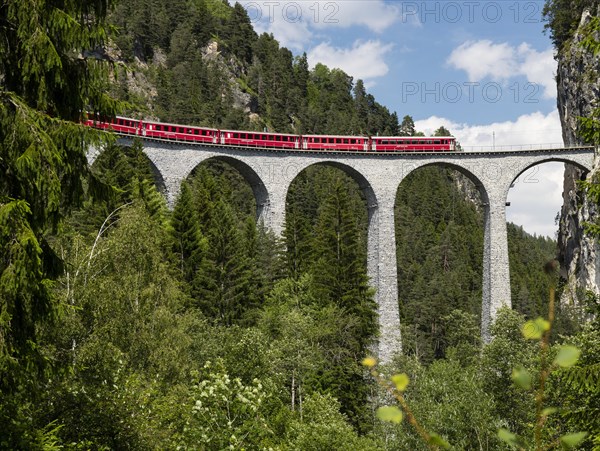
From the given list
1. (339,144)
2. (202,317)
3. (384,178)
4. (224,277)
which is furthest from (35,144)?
(384,178)

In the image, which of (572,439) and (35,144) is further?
(35,144)

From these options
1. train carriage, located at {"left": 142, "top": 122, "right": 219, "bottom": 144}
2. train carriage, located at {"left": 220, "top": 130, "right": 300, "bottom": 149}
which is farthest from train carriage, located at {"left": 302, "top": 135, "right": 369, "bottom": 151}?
train carriage, located at {"left": 142, "top": 122, "right": 219, "bottom": 144}

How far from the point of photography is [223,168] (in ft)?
314

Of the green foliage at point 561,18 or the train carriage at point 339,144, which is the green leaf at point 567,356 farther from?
the green foliage at point 561,18

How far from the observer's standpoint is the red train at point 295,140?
160 ft

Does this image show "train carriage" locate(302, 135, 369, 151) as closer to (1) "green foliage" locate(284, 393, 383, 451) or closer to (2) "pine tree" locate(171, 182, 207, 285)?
(2) "pine tree" locate(171, 182, 207, 285)

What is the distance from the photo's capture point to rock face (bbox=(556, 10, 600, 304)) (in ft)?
179

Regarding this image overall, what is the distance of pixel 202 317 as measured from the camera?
37.0 m

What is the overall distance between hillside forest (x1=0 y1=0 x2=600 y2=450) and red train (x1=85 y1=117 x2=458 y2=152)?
3.67 m

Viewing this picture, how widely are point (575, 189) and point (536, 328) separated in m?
60.5

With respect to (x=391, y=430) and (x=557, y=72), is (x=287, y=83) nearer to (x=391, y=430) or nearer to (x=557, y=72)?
(x=557, y=72)

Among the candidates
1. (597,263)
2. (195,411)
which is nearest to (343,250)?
(597,263)

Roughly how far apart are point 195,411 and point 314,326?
24432 millimetres

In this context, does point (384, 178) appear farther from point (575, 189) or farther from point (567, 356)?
point (567, 356)
